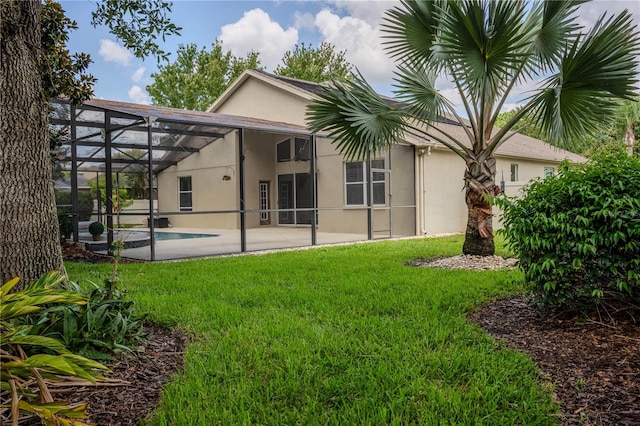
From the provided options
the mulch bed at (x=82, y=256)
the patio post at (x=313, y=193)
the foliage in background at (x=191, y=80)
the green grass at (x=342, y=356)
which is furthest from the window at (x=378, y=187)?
the foliage in background at (x=191, y=80)

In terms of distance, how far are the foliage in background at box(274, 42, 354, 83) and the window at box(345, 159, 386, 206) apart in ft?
67.3

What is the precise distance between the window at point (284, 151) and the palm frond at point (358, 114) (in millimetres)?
10498

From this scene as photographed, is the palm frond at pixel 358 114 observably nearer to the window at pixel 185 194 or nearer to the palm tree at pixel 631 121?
the window at pixel 185 194

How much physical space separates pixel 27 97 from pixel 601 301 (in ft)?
15.8

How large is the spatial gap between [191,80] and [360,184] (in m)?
21.6

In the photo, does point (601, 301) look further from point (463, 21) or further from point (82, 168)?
point (82, 168)

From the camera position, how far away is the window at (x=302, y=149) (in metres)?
16.5

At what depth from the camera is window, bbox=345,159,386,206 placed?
13.3m

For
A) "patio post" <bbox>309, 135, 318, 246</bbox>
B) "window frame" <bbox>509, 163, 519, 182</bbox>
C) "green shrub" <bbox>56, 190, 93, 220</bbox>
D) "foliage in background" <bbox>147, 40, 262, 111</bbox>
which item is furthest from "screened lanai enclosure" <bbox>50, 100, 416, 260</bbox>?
"foliage in background" <bbox>147, 40, 262, 111</bbox>

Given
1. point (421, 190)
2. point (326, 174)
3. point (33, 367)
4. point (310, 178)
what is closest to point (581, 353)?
point (33, 367)

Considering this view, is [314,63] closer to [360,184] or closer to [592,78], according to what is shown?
[360,184]

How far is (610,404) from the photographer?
7.90 feet

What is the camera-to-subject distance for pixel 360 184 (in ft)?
45.3

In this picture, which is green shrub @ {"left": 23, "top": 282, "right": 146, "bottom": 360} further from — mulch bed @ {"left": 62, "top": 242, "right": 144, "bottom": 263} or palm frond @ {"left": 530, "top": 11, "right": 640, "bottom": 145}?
mulch bed @ {"left": 62, "top": 242, "right": 144, "bottom": 263}
